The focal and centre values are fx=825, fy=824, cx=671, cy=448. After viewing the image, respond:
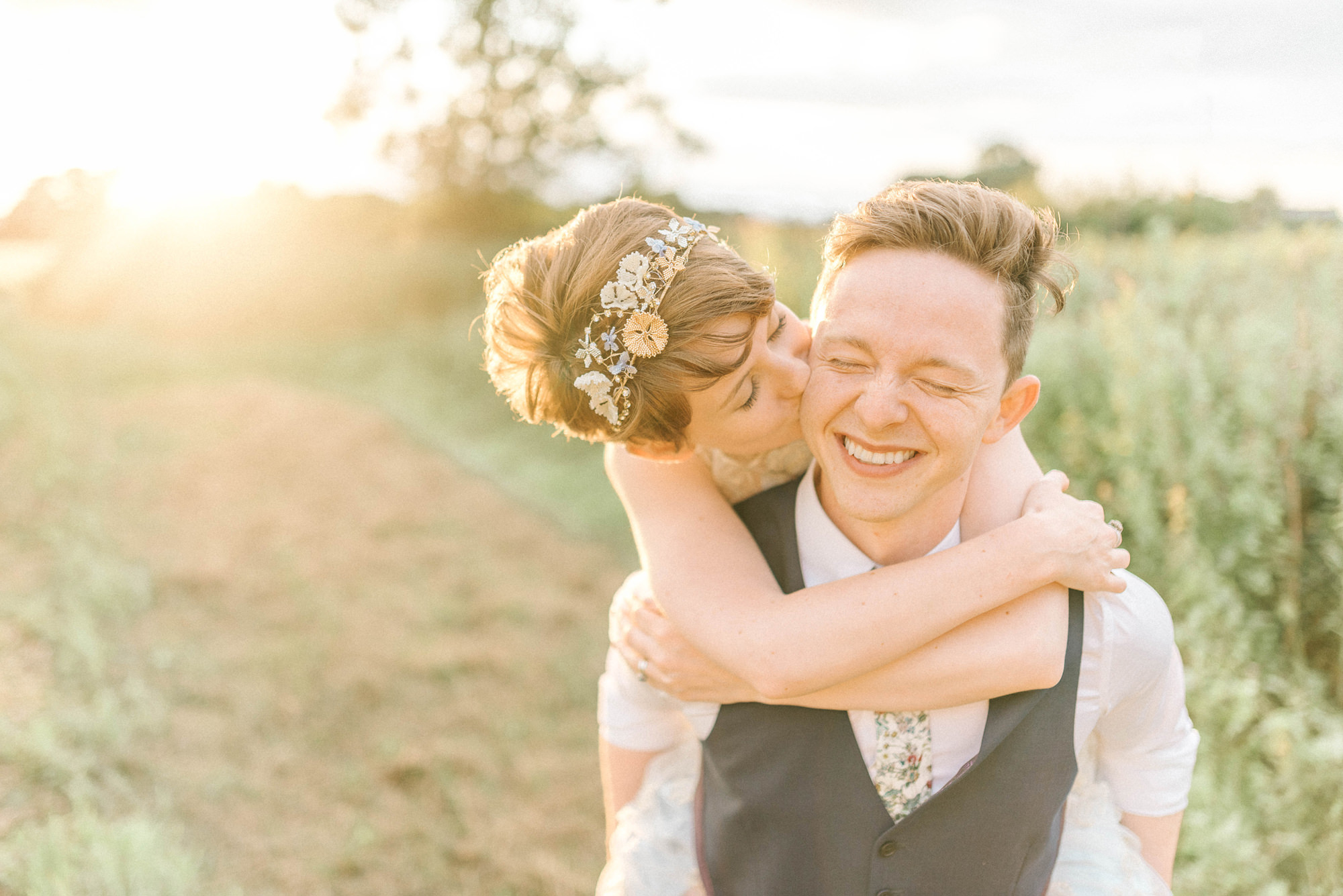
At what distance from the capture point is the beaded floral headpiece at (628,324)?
1904mm

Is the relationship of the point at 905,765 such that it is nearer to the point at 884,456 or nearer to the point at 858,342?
the point at 884,456

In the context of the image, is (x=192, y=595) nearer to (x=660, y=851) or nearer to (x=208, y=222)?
(x=660, y=851)

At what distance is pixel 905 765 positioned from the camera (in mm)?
1830

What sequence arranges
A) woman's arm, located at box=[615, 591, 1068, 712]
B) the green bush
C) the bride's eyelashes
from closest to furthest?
woman's arm, located at box=[615, 591, 1068, 712] → the bride's eyelashes → the green bush

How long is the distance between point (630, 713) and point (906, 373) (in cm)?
119

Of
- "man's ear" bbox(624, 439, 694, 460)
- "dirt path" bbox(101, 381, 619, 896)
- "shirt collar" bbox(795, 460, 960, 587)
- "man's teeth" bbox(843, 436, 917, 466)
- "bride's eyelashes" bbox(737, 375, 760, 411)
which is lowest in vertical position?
"dirt path" bbox(101, 381, 619, 896)

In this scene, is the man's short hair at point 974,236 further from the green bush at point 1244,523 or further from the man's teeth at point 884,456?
the green bush at point 1244,523

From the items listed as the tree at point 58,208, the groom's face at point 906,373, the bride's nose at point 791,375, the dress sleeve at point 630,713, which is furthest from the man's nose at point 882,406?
the tree at point 58,208

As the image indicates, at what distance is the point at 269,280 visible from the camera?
656 inches

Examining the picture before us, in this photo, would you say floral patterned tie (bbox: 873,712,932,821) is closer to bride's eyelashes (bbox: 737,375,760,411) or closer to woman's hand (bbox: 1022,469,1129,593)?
woman's hand (bbox: 1022,469,1129,593)

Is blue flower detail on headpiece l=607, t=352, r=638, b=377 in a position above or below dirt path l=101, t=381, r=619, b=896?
above

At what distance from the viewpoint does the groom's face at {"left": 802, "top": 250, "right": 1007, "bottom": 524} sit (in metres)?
1.76

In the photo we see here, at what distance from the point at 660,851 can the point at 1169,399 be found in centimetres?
365

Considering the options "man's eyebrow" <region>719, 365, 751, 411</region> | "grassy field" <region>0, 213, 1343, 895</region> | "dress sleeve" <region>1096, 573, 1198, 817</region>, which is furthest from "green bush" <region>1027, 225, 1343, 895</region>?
"man's eyebrow" <region>719, 365, 751, 411</region>
